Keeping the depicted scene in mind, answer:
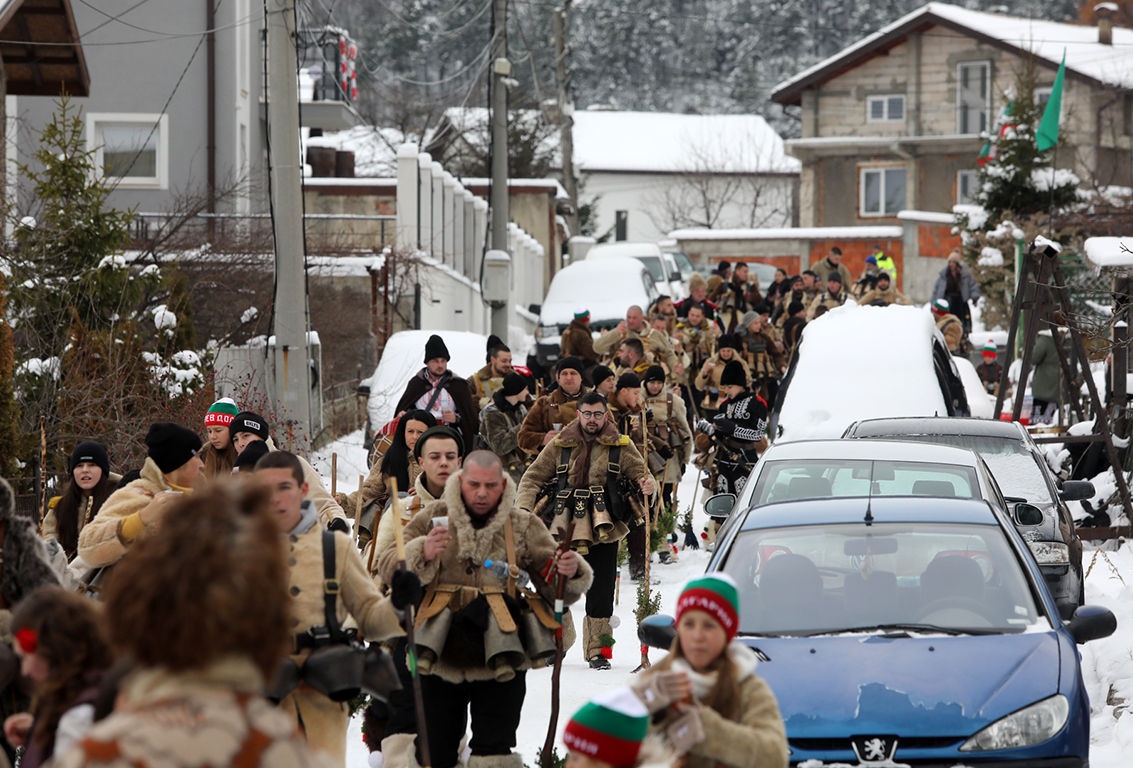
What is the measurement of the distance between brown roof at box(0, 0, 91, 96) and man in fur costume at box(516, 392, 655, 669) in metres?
9.10

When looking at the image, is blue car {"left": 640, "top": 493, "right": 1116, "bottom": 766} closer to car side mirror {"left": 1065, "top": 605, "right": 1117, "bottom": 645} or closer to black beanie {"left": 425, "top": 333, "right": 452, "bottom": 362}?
car side mirror {"left": 1065, "top": 605, "right": 1117, "bottom": 645}

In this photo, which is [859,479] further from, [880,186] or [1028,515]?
Result: [880,186]

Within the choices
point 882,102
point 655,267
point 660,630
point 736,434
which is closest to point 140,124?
point 655,267

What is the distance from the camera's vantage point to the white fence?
25.3 metres

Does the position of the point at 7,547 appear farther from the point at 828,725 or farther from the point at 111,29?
the point at 111,29

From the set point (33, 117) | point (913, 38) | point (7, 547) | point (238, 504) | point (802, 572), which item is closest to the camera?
point (238, 504)

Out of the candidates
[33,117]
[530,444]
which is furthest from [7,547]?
[33,117]

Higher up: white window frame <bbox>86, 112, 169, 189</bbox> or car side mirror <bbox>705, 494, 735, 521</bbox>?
white window frame <bbox>86, 112, 169, 189</bbox>

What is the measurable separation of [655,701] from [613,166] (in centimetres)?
7107

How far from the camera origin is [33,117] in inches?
968

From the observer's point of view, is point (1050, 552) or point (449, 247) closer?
point (1050, 552)

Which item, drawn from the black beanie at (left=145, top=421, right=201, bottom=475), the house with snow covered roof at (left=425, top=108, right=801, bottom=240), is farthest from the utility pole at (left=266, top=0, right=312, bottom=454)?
the house with snow covered roof at (left=425, top=108, right=801, bottom=240)

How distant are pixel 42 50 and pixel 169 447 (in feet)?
39.4

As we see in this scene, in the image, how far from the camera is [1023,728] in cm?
500
